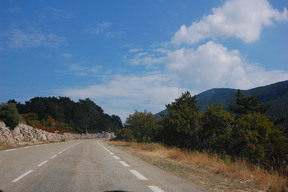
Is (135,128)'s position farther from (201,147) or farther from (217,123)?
(217,123)

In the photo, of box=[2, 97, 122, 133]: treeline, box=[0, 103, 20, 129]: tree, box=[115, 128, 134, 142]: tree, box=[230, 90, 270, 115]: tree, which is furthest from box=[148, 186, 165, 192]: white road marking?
box=[2, 97, 122, 133]: treeline

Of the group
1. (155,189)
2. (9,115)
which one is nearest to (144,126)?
(9,115)

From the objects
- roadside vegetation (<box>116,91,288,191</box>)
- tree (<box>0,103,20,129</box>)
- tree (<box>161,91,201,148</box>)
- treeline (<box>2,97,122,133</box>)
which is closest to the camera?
roadside vegetation (<box>116,91,288,191</box>)

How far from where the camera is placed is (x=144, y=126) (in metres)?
38.8

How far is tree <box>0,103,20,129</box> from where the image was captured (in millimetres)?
38125

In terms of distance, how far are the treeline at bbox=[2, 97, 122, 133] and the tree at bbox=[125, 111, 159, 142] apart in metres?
31.4

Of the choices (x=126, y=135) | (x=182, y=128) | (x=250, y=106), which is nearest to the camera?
(x=182, y=128)

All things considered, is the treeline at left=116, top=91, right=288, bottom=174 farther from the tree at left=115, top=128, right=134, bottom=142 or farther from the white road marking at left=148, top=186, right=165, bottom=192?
the white road marking at left=148, top=186, right=165, bottom=192

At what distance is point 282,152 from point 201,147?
36.0ft

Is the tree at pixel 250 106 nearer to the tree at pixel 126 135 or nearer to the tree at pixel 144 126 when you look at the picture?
the tree at pixel 144 126

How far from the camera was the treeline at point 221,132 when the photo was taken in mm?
22203

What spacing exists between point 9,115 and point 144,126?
19.6m

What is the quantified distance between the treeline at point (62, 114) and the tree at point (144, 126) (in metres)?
31.4

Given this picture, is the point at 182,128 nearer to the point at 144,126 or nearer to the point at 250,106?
the point at 144,126
